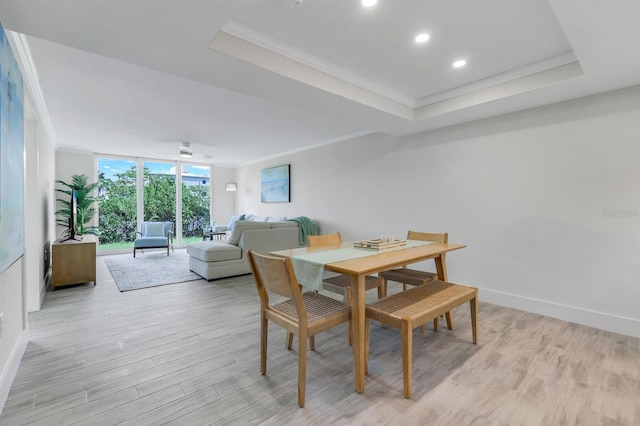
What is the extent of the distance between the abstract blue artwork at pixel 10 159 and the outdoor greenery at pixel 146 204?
5.20 meters


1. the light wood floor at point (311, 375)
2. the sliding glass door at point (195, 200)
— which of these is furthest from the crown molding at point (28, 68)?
the sliding glass door at point (195, 200)

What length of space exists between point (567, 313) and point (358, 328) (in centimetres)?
251

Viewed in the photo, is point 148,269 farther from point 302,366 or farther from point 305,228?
point 302,366

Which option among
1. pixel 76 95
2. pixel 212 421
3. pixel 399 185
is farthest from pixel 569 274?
pixel 76 95

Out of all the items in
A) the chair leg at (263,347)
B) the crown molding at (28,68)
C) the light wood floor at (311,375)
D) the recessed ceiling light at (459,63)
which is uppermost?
the recessed ceiling light at (459,63)

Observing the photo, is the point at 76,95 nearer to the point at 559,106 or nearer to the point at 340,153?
the point at 340,153

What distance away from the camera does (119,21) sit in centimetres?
166

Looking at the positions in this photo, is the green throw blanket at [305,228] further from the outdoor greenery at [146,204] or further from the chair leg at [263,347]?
the outdoor greenery at [146,204]

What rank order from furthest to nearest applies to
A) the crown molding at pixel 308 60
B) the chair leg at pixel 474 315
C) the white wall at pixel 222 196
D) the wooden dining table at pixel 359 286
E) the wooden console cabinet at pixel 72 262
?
1. the white wall at pixel 222 196
2. the wooden console cabinet at pixel 72 262
3. the chair leg at pixel 474 315
4. the crown molding at pixel 308 60
5. the wooden dining table at pixel 359 286

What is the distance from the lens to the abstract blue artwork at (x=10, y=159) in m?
1.63

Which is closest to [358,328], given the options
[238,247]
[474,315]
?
[474,315]

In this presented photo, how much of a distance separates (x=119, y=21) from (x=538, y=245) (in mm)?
3970

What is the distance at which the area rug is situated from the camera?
166 inches

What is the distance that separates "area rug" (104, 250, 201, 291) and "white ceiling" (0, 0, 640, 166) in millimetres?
2323
